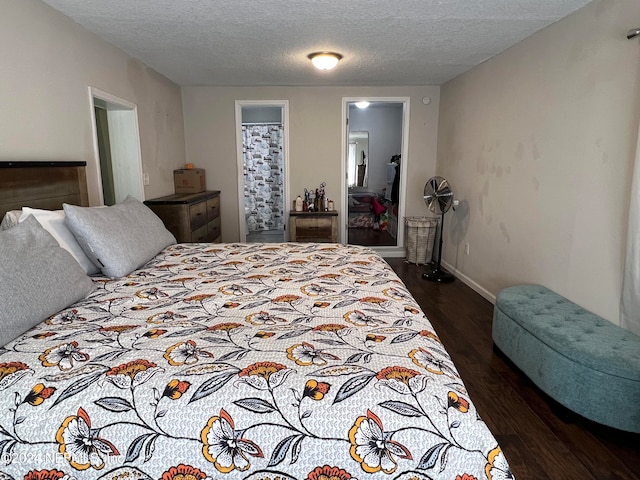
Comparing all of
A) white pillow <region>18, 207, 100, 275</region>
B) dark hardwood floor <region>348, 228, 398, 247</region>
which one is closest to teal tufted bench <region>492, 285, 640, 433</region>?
white pillow <region>18, 207, 100, 275</region>

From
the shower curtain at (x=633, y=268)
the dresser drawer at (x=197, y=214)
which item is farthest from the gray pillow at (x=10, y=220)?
the shower curtain at (x=633, y=268)

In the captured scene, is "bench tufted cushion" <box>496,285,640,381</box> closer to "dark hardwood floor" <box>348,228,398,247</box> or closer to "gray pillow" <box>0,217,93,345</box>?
"gray pillow" <box>0,217,93,345</box>

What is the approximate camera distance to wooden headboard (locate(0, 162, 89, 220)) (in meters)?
2.00

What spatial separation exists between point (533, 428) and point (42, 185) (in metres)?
2.98

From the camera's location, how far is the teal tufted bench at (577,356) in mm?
1752

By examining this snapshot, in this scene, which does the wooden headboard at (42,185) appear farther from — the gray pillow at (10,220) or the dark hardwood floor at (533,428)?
the dark hardwood floor at (533,428)

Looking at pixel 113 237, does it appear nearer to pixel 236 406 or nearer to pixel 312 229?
pixel 236 406

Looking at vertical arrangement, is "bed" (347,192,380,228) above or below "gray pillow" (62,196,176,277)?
below

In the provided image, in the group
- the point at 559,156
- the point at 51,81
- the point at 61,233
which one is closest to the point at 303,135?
the point at 51,81

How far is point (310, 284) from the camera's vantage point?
6.40ft

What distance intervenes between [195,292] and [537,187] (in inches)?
100

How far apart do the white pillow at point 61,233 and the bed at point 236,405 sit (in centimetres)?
64

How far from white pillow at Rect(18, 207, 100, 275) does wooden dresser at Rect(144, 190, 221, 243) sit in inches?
63.4

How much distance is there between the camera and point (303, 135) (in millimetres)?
5070
